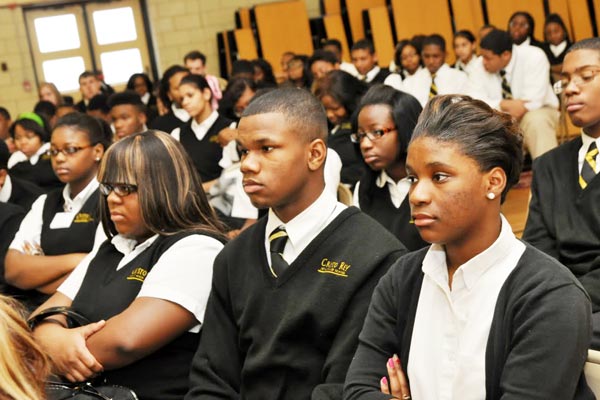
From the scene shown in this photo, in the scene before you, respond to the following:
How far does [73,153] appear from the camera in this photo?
352 cm

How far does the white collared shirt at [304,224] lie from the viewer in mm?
2102

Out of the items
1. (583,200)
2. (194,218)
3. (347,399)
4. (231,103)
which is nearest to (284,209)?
(194,218)

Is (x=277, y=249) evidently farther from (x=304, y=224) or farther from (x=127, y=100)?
(x=127, y=100)

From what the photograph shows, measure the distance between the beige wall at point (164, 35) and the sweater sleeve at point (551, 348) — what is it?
10.9m

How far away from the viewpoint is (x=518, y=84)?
675 centimetres

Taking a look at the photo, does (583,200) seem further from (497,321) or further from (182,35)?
(182,35)

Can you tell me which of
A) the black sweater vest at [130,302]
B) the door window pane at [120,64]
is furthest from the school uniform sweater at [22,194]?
the door window pane at [120,64]

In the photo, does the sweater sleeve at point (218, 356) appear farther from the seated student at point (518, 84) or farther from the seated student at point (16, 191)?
the seated student at point (518, 84)

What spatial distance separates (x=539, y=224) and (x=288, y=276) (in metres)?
1.02

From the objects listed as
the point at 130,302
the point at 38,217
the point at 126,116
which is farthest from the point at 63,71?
the point at 130,302

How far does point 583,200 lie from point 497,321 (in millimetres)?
1180

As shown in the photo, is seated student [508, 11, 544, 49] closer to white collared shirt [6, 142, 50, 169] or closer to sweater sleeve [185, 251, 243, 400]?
white collared shirt [6, 142, 50, 169]

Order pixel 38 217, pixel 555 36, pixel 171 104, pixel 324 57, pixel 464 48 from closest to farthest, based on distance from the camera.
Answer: pixel 38 217 → pixel 171 104 → pixel 324 57 → pixel 464 48 → pixel 555 36

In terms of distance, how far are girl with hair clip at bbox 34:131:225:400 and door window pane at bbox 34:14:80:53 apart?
9926mm
